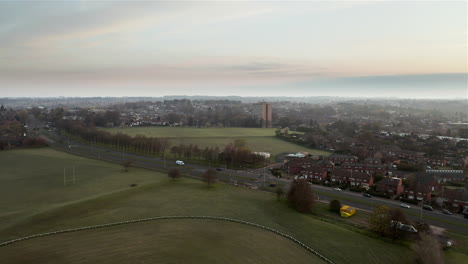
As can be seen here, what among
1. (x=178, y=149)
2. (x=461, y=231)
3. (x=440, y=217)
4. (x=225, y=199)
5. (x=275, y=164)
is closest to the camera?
(x=461, y=231)

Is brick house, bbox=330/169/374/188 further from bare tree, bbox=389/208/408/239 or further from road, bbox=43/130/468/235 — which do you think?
bare tree, bbox=389/208/408/239

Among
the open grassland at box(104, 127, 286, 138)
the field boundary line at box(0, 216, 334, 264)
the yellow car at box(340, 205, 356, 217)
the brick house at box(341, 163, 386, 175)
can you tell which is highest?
the open grassland at box(104, 127, 286, 138)

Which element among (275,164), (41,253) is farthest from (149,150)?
(41,253)

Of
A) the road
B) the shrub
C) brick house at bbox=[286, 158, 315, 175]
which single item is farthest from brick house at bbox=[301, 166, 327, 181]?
the shrub

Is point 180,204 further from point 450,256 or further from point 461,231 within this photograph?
point 461,231

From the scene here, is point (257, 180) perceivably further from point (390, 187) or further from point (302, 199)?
point (390, 187)

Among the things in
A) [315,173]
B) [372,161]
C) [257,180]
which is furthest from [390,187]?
[257,180]
